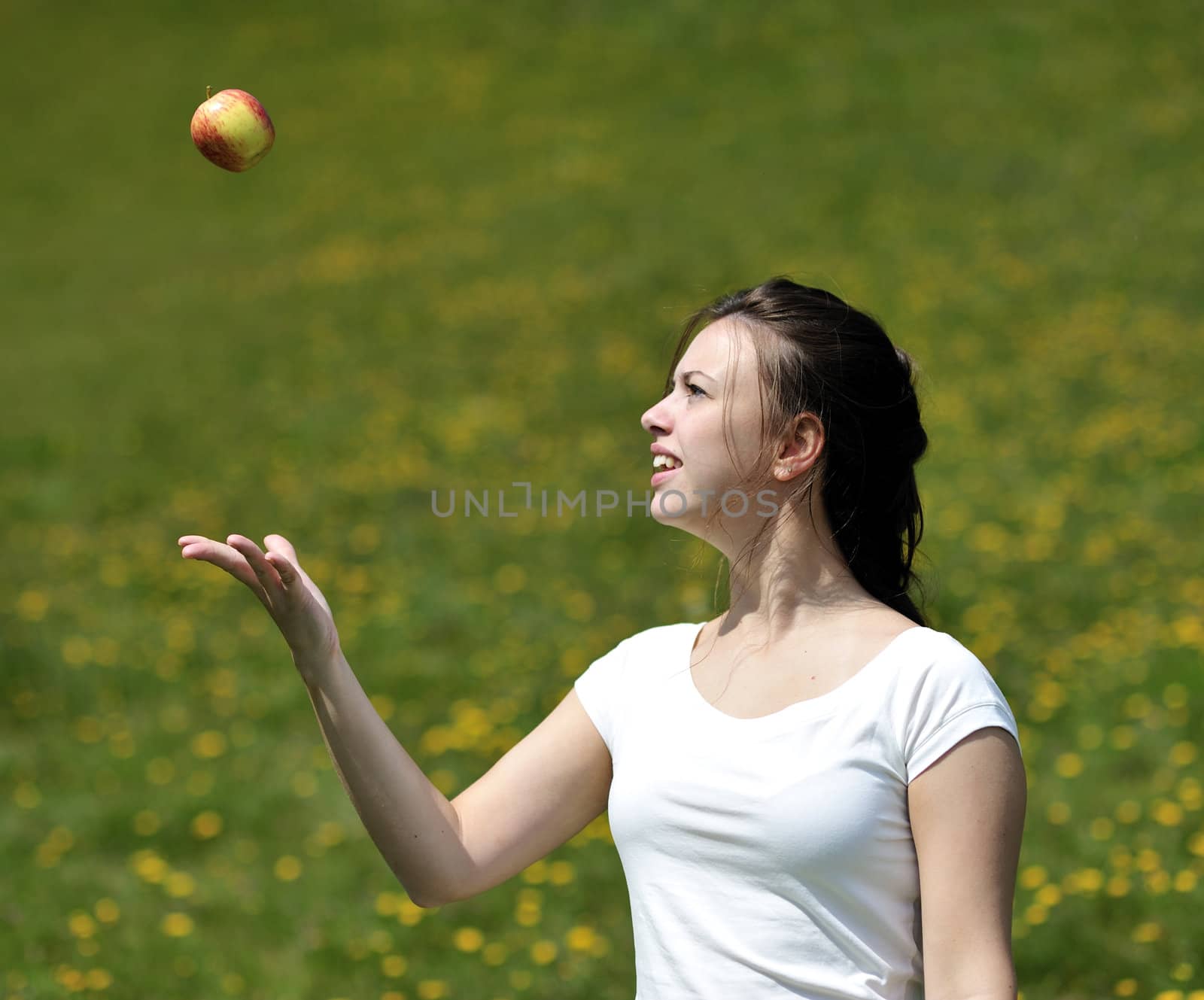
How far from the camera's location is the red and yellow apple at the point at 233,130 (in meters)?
2.09

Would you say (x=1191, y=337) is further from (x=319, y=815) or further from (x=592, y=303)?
(x=319, y=815)

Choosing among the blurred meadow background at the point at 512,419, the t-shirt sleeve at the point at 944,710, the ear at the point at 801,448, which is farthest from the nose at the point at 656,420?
the t-shirt sleeve at the point at 944,710

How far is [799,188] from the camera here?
11.2 meters

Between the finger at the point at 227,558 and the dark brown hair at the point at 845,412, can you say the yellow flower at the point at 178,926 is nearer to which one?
the finger at the point at 227,558

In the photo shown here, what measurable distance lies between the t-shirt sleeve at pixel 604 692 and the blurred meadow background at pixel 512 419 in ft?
0.74

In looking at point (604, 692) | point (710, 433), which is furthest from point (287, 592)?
point (710, 433)

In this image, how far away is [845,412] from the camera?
174 centimetres

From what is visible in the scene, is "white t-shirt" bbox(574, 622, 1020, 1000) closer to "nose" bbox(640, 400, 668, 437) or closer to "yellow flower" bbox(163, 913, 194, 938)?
"nose" bbox(640, 400, 668, 437)

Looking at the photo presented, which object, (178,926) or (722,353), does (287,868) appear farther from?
(722,353)

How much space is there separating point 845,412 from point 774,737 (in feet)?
1.41

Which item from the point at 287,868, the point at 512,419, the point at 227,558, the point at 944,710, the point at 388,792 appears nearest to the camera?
the point at 944,710

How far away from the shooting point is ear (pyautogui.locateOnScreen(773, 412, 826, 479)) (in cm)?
173

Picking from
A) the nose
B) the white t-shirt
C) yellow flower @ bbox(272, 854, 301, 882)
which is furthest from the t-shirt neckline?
yellow flower @ bbox(272, 854, 301, 882)

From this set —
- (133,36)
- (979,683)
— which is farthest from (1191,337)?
(133,36)
